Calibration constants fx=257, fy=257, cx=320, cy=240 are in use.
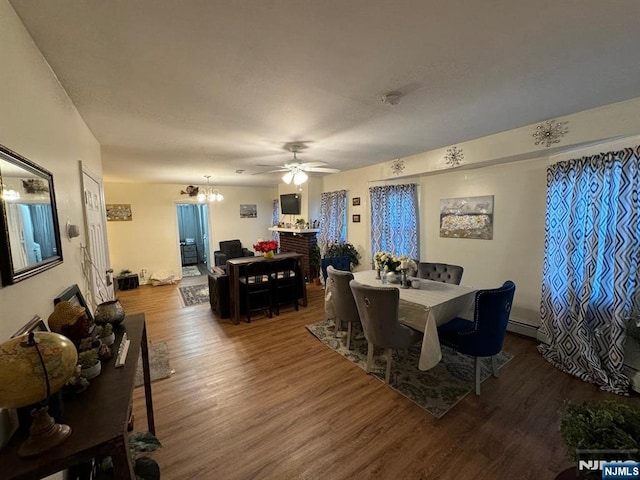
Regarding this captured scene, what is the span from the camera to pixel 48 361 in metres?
0.72

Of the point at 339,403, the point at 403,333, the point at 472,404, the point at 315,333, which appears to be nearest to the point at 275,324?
the point at 315,333

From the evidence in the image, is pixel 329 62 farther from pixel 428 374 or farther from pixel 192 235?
pixel 192 235

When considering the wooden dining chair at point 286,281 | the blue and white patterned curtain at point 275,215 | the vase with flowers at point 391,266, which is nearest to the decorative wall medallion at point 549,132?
the vase with flowers at point 391,266

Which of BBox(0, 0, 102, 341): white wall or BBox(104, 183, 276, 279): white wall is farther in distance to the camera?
BBox(104, 183, 276, 279): white wall

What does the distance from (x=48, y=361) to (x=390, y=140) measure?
3.45 metres

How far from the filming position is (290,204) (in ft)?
20.6

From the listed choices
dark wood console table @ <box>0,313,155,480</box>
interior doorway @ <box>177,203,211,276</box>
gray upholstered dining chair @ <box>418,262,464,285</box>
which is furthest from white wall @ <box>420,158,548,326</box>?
interior doorway @ <box>177,203,211,276</box>

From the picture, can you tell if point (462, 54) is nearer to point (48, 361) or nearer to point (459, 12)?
point (459, 12)

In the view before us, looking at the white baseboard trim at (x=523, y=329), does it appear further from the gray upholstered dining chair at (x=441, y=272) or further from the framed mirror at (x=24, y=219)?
the framed mirror at (x=24, y=219)

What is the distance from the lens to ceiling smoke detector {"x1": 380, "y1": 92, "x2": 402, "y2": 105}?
2010mm

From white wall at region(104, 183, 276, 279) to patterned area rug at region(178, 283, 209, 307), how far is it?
1.14m

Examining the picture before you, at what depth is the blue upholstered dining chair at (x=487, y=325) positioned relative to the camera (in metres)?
2.23

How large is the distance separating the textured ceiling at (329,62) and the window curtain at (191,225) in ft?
22.0

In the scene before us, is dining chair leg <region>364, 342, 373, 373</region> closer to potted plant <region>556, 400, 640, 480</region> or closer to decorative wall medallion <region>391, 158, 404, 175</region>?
potted plant <region>556, 400, 640, 480</region>
